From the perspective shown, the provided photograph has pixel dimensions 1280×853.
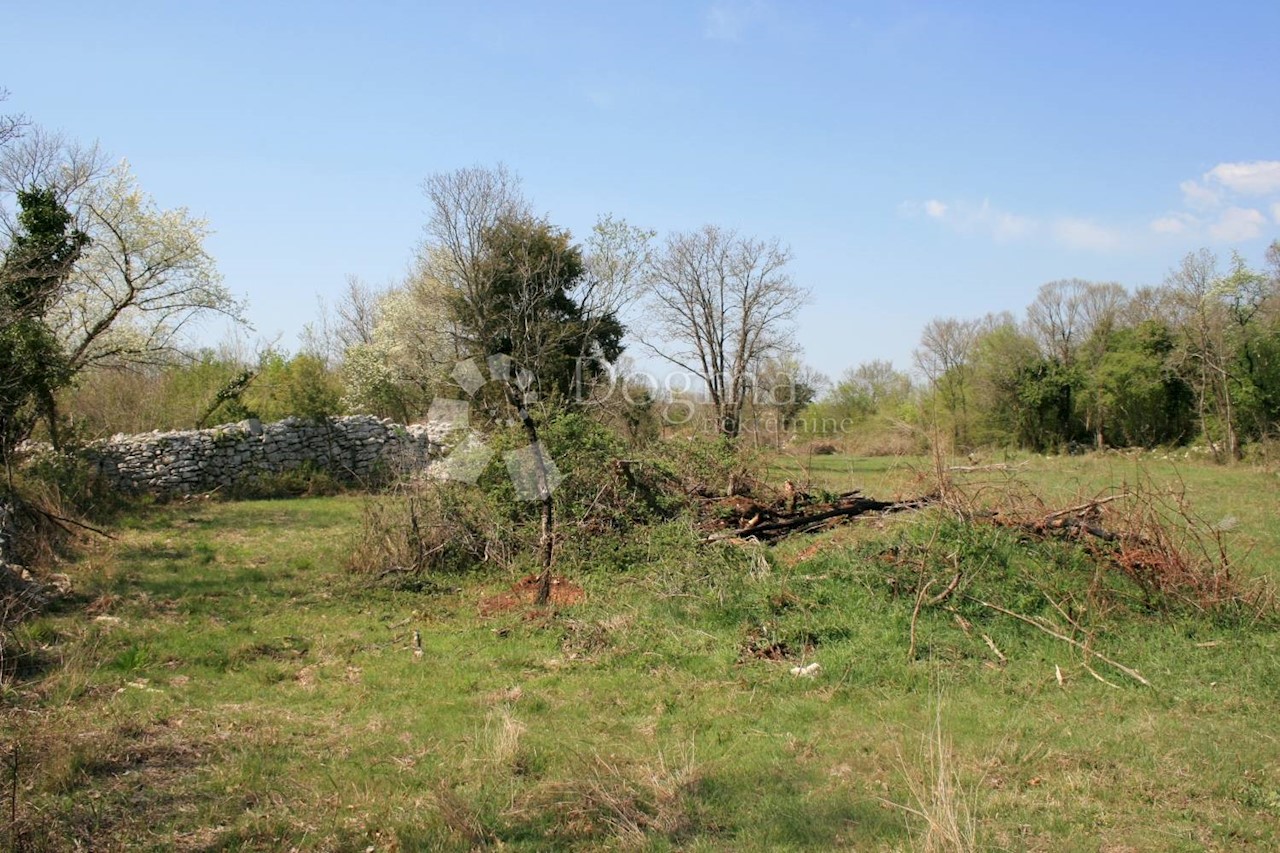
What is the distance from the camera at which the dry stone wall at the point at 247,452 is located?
17.3m

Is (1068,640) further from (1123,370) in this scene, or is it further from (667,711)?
(1123,370)

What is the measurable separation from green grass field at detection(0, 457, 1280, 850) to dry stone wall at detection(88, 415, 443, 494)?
7.06 m

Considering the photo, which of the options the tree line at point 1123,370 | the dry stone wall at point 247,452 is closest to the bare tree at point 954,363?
the tree line at point 1123,370

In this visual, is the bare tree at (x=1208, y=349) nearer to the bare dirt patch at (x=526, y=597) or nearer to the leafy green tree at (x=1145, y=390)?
the leafy green tree at (x=1145, y=390)

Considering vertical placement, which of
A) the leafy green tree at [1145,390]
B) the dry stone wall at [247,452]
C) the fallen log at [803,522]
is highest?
the leafy green tree at [1145,390]

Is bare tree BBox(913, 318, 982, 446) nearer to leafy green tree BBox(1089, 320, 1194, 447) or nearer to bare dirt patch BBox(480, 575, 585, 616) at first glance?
leafy green tree BBox(1089, 320, 1194, 447)

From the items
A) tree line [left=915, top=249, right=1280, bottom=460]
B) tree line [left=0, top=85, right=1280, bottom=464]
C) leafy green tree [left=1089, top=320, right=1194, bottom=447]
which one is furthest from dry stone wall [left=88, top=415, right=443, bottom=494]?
leafy green tree [left=1089, top=320, right=1194, bottom=447]

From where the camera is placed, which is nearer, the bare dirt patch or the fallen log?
the bare dirt patch

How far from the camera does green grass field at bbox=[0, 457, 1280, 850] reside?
13.2 ft

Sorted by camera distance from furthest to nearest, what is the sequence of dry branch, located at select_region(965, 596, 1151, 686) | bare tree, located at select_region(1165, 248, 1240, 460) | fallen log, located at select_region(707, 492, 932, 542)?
bare tree, located at select_region(1165, 248, 1240, 460)
fallen log, located at select_region(707, 492, 932, 542)
dry branch, located at select_region(965, 596, 1151, 686)

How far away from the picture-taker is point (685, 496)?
432 inches

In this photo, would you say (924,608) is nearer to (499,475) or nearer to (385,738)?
(385,738)

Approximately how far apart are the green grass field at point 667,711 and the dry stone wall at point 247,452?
706 centimetres

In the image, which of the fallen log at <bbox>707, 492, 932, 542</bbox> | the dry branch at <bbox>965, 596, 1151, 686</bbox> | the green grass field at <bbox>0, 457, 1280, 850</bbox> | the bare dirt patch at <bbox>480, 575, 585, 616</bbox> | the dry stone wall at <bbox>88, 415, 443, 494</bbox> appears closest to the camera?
the green grass field at <bbox>0, 457, 1280, 850</bbox>
